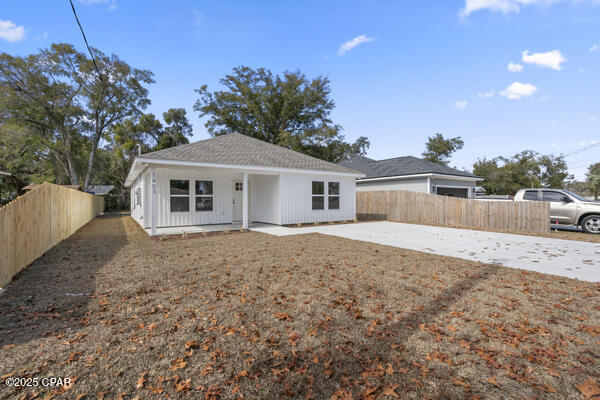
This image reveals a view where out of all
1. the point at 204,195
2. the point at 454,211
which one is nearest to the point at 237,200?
the point at 204,195

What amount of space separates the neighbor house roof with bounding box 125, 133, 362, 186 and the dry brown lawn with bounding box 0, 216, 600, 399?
5.22 m

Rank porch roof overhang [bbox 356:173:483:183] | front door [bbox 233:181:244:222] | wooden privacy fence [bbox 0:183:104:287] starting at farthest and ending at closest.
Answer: porch roof overhang [bbox 356:173:483:183], front door [bbox 233:181:244:222], wooden privacy fence [bbox 0:183:104:287]

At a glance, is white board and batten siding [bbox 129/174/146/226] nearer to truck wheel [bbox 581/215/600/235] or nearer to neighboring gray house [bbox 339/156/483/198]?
neighboring gray house [bbox 339/156/483/198]

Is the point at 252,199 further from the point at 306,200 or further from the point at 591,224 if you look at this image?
the point at 591,224

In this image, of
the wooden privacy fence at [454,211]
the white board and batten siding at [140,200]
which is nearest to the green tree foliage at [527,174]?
the wooden privacy fence at [454,211]

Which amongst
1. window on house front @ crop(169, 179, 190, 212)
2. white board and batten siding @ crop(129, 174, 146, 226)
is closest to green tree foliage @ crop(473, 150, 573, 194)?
window on house front @ crop(169, 179, 190, 212)

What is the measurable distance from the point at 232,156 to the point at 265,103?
20.1m

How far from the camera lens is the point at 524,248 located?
7.21 meters

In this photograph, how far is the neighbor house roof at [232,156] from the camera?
379 inches

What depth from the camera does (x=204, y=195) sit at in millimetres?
11914

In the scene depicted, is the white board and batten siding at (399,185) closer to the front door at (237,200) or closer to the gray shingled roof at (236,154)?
the gray shingled roof at (236,154)

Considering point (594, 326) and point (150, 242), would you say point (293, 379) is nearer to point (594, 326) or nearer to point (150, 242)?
point (594, 326)

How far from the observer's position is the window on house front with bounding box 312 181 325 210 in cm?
1314

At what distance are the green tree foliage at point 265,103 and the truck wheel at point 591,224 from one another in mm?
21034
